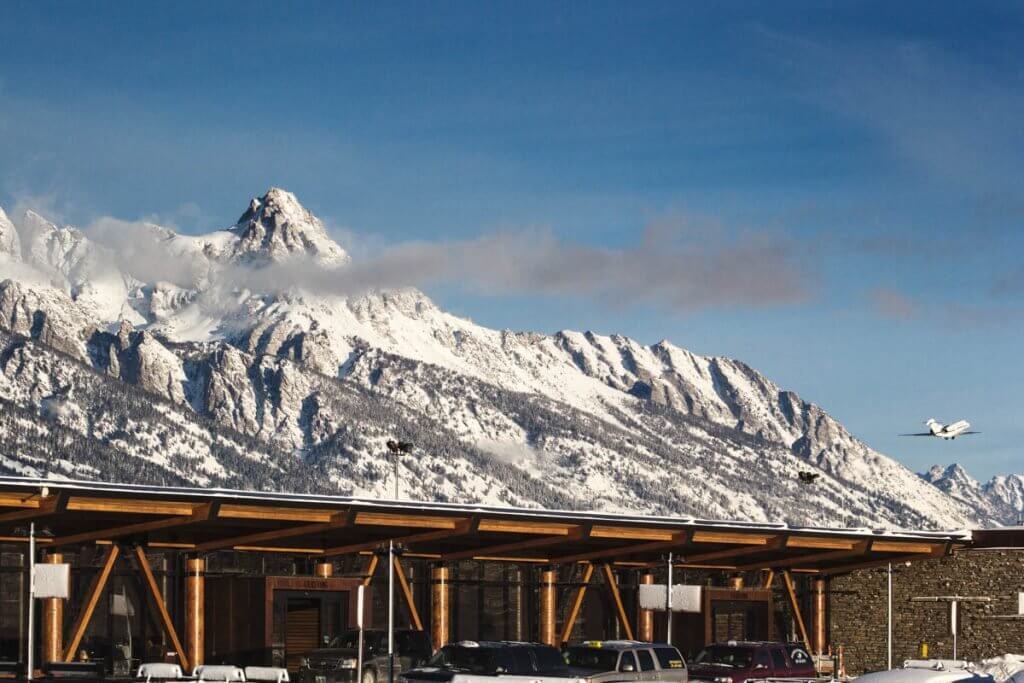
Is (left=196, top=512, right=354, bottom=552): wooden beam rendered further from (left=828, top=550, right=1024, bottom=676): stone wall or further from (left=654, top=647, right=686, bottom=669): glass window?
(left=828, top=550, right=1024, bottom=676): stone wall

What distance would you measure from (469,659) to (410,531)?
1251 centimetres

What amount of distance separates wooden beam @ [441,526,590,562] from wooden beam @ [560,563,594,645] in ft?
10.0

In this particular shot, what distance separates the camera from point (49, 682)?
33875 millimetres

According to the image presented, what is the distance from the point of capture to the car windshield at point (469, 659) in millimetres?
29938

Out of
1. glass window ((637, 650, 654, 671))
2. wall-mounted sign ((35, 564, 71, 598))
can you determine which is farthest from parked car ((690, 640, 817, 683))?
wall-mounted sign ((35, 564, 71, 598))

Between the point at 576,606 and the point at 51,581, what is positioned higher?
the point at 51,581

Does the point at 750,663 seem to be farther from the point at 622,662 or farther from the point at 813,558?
the point at 813,558

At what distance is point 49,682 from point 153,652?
696 centimetres

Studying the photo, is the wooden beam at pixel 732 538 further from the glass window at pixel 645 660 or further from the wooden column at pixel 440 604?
the glass window at pixel 645 660

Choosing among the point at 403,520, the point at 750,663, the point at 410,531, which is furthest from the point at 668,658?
the point at 410,531

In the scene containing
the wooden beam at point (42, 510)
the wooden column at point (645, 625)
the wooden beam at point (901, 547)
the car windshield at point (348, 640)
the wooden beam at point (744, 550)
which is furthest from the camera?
the wooden beam at point (901, 547)

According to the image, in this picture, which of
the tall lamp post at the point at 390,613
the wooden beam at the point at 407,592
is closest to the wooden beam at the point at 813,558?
the wooden beam at the point at 407,592

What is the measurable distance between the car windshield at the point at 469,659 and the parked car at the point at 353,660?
214 inches

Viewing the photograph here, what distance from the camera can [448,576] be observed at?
4759 centimetres
